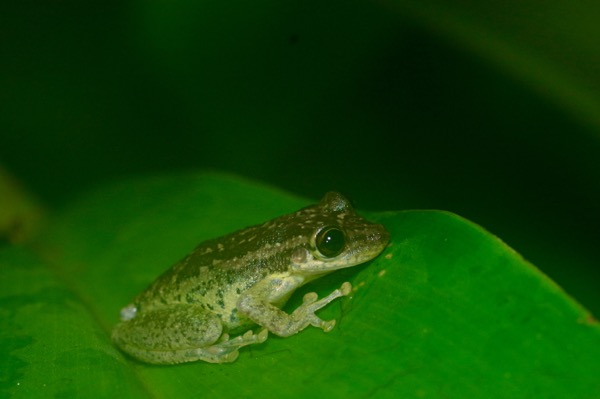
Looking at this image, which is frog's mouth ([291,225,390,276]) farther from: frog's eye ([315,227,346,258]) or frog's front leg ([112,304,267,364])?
frog's front leg ([112,304,267,364])

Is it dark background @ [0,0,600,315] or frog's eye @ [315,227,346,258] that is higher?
dark background @ [0,0,600,315]

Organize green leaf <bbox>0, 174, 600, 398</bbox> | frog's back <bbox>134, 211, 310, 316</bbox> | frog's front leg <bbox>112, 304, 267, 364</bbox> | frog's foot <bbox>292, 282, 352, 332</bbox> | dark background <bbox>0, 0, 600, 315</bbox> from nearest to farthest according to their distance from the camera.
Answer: green leaf <bbox>0, 174, 600, 398</bbox> < frog's foot <bbox>292, 282, 352, 332</bbox> < frog's front leg <bbox>112, 304, 267, 364</bbox> < frog's back <bbox>134, 211, 310, 316</bbox> < dark background <bbox>0, 0, 600, 315</bbox>

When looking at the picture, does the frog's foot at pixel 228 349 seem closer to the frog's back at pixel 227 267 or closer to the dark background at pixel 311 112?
the frog's back at pixel 227 267

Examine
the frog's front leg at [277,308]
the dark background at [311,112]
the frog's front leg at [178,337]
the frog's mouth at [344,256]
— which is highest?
the dark background at [311,112]

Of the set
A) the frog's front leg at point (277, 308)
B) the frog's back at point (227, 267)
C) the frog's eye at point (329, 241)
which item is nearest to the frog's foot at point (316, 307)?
the frog's front leg at point (277, 308)

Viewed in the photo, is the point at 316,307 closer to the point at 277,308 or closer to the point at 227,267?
the point at 277,308

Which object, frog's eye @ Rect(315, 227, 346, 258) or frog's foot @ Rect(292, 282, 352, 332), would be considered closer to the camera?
frog's foot @ Rect(292, 282, 352, 332)

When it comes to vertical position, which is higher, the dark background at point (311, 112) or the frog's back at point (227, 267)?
the dark background at point (311, 112)

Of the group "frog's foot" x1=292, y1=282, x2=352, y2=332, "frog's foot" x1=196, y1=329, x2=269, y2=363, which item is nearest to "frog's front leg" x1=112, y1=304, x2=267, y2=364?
"frog's foot" x1=196, y1=329, x2=269, y2=363
